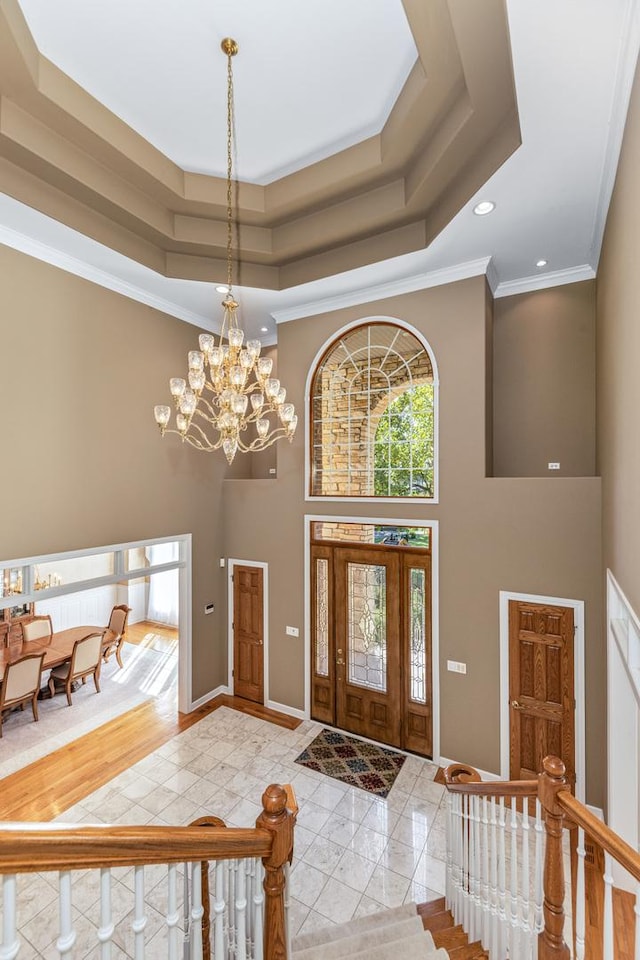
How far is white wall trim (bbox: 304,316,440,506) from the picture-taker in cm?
460

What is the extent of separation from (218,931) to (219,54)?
450cm

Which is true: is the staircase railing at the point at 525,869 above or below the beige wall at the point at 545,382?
below

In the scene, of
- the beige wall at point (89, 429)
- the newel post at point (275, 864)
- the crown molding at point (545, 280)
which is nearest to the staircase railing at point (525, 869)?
the newel post at point (275, 864)

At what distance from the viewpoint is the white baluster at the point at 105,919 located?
1.06 metres

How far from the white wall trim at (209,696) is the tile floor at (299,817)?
388mm

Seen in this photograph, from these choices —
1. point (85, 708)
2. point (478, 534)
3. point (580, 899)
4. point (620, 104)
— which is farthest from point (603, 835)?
point (85, 708)

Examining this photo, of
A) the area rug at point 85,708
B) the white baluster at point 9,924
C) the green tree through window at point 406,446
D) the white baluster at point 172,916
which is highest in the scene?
the green tree through window at point 406,446

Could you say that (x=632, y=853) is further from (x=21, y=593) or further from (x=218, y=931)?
(x=21, y=593)

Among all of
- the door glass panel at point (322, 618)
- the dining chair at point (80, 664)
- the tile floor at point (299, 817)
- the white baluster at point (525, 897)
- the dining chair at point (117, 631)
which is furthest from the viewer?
the dining chair at point (117, 631)

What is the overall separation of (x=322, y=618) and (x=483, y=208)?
450 cm

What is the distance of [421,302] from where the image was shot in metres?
4.71

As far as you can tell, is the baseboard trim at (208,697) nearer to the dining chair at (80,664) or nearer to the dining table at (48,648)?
the dining chair at (80,664)

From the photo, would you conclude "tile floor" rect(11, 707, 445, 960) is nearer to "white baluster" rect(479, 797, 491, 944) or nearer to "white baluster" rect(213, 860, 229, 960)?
"white baluster" rect(479, 797, 491, 944)

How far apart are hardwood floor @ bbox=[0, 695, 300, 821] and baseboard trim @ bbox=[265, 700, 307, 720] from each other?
62 millimetres
